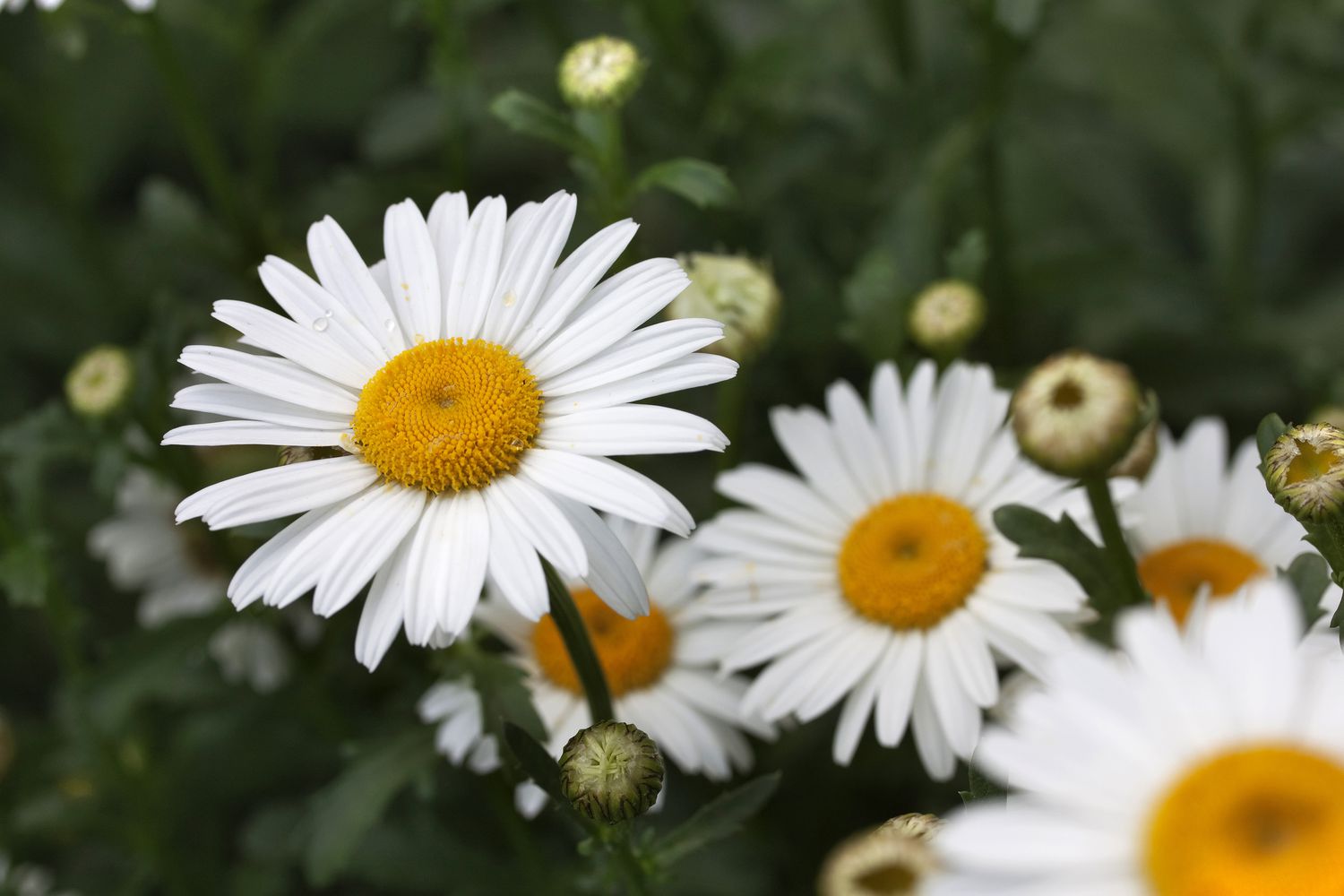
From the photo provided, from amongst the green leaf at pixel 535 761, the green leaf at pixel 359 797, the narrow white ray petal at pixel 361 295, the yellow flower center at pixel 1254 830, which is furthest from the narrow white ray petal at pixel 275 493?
the yellow flower center at pixel 1254 830

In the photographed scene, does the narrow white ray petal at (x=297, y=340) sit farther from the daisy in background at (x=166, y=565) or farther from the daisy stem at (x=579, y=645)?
the daisy in background at (x=166, y=565)

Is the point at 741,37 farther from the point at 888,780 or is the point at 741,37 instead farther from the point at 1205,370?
the point at 888,780

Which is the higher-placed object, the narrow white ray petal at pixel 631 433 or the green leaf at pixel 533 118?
the green leaf at pixel 533 118

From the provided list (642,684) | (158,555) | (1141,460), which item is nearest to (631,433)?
(642,684)

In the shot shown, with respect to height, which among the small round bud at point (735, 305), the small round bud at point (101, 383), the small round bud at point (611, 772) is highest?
the small round bud at point (101, 383)

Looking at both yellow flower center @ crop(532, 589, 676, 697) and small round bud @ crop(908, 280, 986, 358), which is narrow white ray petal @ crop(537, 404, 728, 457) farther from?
small round bud @ crop(908, 280, 986, 358)

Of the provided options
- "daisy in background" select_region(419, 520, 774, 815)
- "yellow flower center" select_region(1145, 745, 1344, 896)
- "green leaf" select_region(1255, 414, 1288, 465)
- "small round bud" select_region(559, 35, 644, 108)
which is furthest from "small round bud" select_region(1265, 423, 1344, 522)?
"small round bud" select_region(559, 35, 644, 108)

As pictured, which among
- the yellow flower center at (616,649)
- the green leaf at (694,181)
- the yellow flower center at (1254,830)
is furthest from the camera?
the yellow flower center at (616,649)
